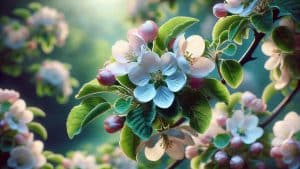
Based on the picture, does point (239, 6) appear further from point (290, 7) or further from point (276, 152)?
point (276, 152)

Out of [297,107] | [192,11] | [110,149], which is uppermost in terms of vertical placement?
[192,11]

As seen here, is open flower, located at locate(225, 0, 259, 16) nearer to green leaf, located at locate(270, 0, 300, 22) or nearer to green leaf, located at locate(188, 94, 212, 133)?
green leaf, located at locate(270, 0, 300, 22)

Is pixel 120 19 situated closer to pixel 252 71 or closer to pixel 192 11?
pixel 192 11

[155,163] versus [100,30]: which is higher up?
[100,30]

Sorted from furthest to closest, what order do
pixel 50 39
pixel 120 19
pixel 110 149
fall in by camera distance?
pixel 120 19, pixel 50 39, pixel 110 149

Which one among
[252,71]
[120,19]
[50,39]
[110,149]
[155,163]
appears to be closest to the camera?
[155,163]

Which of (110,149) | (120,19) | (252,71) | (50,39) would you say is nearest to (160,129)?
(110,149)

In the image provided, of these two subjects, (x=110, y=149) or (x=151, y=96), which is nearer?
(x=151, y=96)
